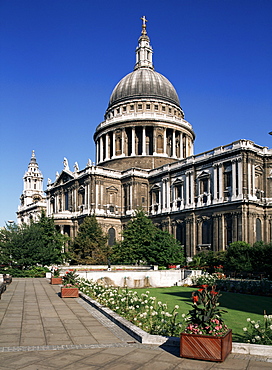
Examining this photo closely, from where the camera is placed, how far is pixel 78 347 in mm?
11094

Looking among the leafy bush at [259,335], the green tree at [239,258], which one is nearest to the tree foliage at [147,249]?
the green tree at [239,258]

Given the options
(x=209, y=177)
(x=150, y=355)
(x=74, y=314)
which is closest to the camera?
(x=150, y=355)

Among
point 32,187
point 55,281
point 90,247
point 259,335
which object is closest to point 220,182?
point 90,247

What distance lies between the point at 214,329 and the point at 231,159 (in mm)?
46921

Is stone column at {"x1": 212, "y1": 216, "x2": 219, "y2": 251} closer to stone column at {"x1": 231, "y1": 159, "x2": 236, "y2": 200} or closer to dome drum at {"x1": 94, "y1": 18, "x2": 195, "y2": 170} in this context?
stone column at {"x1": 231, "y1": 159, "x2": 236, "y2": 200}

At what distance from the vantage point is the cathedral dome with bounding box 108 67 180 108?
87.8 meters

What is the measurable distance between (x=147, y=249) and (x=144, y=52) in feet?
190

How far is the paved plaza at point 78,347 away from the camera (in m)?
9.34

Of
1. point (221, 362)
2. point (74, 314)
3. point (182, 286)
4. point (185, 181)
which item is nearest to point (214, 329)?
point (221, 362)

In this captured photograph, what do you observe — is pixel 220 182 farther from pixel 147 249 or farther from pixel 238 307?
pixel 238 307

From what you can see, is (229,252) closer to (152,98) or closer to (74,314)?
(74,314)

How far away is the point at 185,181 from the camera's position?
64.0m

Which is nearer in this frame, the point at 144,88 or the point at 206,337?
the point at 206,337

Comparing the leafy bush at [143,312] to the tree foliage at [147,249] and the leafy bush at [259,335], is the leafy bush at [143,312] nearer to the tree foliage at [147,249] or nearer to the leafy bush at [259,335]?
the leafy bush at [259,335]
